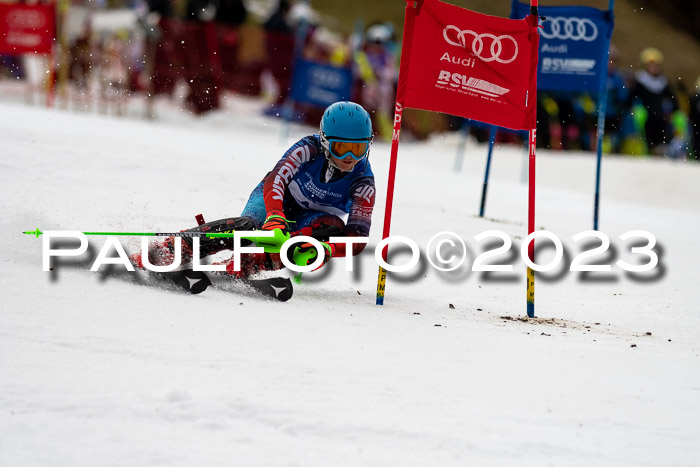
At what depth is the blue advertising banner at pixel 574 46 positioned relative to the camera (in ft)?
32.9

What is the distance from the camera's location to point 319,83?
1798cm

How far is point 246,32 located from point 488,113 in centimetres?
1351

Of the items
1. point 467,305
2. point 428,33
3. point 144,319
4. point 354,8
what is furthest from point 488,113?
point 354,8

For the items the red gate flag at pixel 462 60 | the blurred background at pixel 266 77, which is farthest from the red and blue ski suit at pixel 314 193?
the blurred background at pixel 266 77

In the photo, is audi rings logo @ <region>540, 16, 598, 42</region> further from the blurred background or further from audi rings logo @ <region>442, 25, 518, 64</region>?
the blurred background

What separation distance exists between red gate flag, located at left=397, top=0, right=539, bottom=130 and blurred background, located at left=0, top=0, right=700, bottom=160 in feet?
34.1

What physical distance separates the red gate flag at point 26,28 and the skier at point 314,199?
12.5 metres

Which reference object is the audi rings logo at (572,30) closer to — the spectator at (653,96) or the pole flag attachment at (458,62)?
the pole flag attachment at (458,62)

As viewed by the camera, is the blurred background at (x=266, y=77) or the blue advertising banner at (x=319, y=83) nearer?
the blue advertising banner at (x=319, y=83)

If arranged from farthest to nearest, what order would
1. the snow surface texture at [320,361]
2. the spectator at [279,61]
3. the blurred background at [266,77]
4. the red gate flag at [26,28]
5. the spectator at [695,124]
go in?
the spectator at [695,124] < the spectator at [279,61] < the blurred background at [266,77] < the red gate flag at [26,28] < the snow surface texture at [320,361]

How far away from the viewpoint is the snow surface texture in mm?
3400

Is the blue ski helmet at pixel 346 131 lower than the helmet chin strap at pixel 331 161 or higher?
higher

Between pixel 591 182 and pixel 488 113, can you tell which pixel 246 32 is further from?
pixel 488 113

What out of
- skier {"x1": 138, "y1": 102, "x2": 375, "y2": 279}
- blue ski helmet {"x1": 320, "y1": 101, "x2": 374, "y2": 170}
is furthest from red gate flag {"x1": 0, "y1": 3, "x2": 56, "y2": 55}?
blue ski helmet {"x1": 320, "y1": 101, "x2": 374, "y2": 170}
